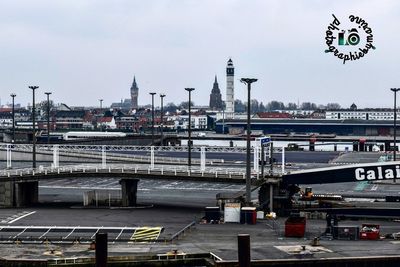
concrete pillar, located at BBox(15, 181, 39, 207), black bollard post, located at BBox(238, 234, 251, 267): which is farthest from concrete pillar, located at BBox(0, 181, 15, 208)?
black bollard post, located at BBox(238, 234, 251, 267)

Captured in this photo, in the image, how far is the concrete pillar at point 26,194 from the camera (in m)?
82.2

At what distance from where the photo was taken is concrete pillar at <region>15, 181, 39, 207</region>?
8219cm

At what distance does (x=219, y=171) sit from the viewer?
80.2 m

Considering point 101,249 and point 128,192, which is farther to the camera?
point 128,192

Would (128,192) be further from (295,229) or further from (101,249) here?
(101,249)

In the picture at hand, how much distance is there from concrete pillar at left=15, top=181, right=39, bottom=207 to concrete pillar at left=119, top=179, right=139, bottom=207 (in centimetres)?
993

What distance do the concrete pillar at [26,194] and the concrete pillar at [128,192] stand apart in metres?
9.93

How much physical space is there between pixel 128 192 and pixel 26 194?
35.8 ft

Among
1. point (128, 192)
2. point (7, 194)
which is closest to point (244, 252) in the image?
point (128, 192)

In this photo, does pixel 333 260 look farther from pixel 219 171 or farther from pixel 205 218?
pixel 219 171

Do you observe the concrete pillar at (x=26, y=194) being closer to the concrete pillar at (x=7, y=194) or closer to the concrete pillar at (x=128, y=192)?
the concrete pillar at (x=7, y=194)

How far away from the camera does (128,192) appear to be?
8194cm

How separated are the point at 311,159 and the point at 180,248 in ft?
364

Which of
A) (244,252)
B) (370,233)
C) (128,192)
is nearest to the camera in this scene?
(244,252)
